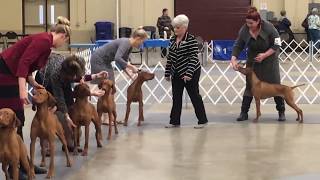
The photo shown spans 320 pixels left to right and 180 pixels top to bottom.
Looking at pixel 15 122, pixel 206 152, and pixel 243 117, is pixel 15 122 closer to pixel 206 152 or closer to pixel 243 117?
pixel 206 152

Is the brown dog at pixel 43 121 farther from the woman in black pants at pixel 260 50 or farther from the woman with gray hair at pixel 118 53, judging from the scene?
the woman in black pants at pixel 260 50

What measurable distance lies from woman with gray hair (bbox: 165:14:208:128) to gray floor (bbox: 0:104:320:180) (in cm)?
35

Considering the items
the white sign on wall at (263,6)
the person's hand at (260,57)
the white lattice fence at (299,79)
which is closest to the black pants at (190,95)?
the person's hand at (260,57)

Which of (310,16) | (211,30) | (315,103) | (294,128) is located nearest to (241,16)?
(211,30)

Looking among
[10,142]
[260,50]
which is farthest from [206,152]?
[10,142]

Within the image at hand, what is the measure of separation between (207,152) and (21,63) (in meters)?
2.02

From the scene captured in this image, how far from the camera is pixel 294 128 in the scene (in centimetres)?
644

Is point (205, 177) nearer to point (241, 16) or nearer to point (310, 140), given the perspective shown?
point (310, 140)

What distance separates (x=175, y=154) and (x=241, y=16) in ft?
54.7

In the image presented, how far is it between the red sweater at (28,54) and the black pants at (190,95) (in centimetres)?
249

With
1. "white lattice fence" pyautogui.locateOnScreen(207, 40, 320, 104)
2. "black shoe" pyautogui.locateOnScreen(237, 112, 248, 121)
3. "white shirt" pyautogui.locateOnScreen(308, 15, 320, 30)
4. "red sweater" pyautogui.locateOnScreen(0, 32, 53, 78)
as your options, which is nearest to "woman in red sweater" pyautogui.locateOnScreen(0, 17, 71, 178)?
"red sweater" pyautogui.locateOnScreen(0, 32, 53, 78)

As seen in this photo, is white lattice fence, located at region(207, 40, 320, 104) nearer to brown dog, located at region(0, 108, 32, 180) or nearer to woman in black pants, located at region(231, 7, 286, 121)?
woman in black pants, located at region(231, 7, 286, 121)

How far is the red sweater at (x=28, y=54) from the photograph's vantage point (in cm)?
394

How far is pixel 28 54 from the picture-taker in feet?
12.9
